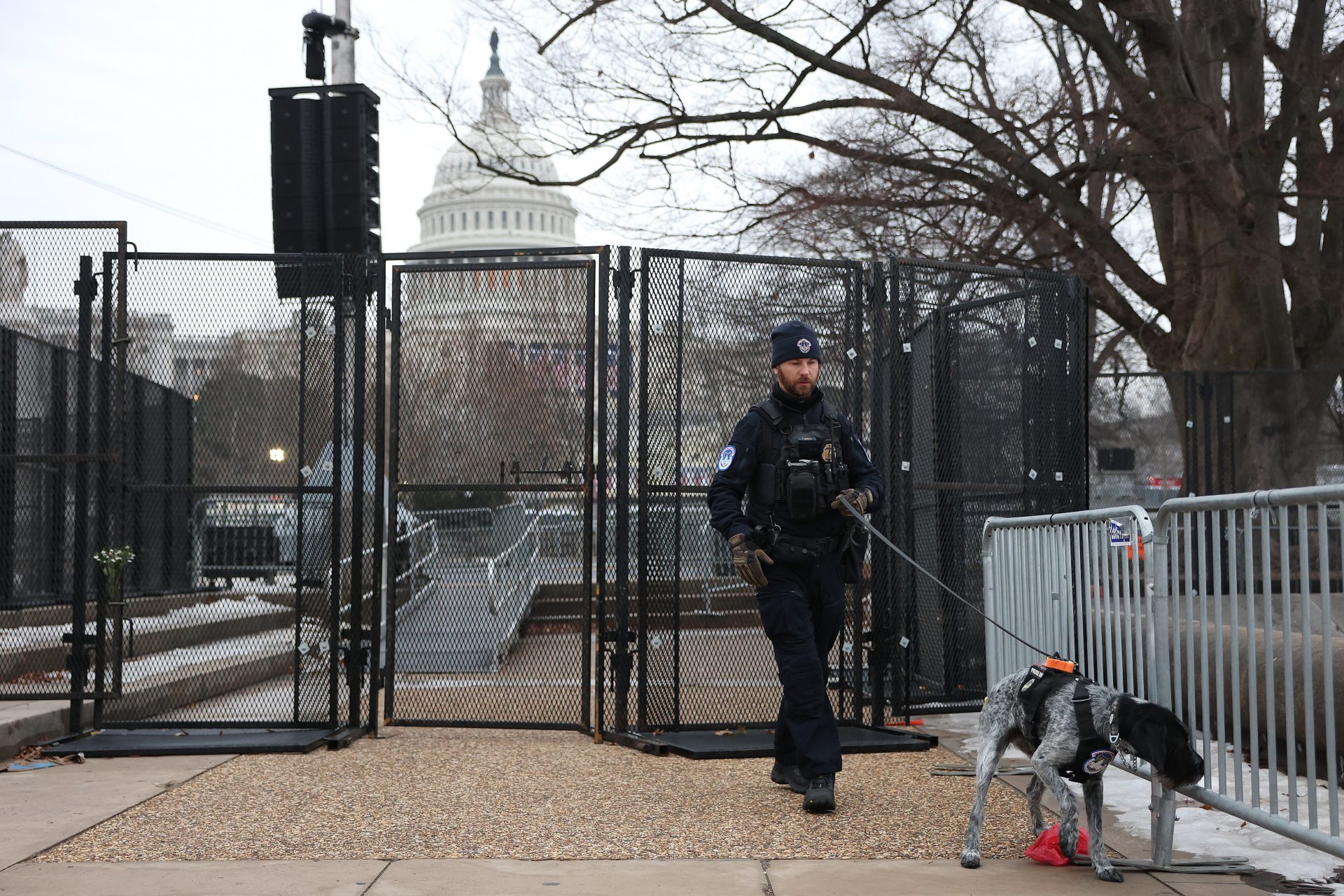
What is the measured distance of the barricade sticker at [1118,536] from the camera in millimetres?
5660

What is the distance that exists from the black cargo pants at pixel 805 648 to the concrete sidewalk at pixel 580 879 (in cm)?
100

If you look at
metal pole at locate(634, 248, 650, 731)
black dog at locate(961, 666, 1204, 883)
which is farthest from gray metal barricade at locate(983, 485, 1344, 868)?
metal pole at locate(634, 248, 650, 731)

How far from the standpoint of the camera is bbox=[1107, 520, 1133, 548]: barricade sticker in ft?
18.6

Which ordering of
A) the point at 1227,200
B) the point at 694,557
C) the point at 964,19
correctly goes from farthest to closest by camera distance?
the point at 964,19
the point at 1227,200
the point at 694,557

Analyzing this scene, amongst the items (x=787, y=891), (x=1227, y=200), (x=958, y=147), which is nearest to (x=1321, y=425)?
(x=1227, y=200)

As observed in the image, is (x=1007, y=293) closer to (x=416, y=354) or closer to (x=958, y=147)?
(x=416, y=354)

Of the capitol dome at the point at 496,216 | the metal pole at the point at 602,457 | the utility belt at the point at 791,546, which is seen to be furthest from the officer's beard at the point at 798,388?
the capitol dome at the point at 496,216

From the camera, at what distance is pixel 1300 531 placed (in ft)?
14.1

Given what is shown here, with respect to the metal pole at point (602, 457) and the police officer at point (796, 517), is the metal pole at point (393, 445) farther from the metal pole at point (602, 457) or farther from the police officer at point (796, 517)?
the police officer at point (796, 517)

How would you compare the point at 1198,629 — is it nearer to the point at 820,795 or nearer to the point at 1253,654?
the point at 1253,654

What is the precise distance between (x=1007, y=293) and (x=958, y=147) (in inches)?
361

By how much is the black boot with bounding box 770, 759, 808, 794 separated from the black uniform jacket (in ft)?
3.75

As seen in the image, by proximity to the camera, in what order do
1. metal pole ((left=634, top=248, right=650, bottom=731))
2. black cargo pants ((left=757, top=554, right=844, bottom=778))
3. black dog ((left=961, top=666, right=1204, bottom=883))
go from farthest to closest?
metal pole ((left=634, top=248, right=650, bottom=731)), black cargo pants ((left=757, top=554, right=844, bottom=778)), black dog ((left=961, top=666, right=1204, bottom=883))

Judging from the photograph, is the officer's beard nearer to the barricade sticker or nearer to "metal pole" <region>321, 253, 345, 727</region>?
the barricade sticker
